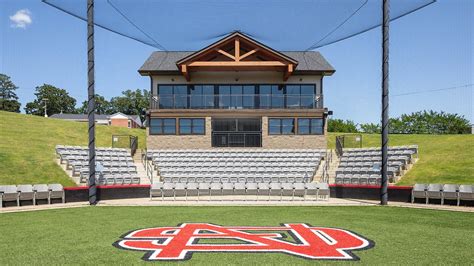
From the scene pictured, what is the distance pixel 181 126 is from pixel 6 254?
73.1 ft

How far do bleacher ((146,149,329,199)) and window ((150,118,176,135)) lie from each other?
6.36ft

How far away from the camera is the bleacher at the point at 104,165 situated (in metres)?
20.5

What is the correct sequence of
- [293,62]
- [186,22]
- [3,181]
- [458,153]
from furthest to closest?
[293,62] < [458,153] < [3,181] < [186,22]

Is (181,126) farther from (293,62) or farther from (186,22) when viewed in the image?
(186,22)

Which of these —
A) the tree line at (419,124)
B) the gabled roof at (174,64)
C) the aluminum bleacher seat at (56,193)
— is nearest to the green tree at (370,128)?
the tree line at (419,124)

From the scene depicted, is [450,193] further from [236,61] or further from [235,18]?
[236,61]

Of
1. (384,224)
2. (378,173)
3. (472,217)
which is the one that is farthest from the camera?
(378,173)

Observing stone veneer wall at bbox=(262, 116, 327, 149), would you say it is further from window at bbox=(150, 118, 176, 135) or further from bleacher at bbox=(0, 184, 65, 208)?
bleacher at bbox=(0, 184, 65, 208)

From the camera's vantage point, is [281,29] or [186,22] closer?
[186,22]

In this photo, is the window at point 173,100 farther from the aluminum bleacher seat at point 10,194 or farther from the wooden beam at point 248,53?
the aluminum bleacher seat at point 10,194

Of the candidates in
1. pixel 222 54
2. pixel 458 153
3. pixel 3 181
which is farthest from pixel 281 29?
pixel 3 181

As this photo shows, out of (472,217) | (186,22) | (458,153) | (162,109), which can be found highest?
(186,22)

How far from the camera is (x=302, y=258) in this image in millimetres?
7086

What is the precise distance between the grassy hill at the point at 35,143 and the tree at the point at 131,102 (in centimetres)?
7414
